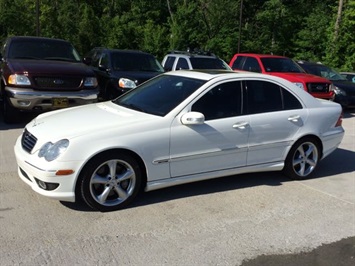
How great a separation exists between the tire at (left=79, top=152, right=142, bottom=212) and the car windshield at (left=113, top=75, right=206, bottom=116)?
751 mm

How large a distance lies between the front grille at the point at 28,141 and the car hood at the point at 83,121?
0.15 ft

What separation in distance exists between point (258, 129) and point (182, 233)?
1882 mm

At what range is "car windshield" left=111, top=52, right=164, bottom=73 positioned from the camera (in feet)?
35.1

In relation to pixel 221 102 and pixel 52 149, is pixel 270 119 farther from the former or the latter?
pixel 52 149

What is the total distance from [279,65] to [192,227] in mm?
9822

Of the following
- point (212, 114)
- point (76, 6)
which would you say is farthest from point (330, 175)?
point (76, 6)

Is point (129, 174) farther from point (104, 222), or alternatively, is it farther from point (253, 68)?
point (253, 68)

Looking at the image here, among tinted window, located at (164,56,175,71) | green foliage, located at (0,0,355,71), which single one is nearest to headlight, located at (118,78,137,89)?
tinted window, located at (164,56,175,71)

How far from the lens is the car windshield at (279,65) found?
42.3 feet

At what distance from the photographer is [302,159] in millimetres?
5965

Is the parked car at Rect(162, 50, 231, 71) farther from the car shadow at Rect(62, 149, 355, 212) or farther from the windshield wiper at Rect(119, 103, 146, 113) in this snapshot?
the windshield wiper at Rect(119, 103, 146, 113)

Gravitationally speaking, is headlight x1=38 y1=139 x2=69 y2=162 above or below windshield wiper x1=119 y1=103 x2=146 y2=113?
below

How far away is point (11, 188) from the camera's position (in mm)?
5086

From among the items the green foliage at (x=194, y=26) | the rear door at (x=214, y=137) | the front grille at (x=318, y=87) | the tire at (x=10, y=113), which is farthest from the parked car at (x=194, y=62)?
the green foliage at (x=194, y=26)
